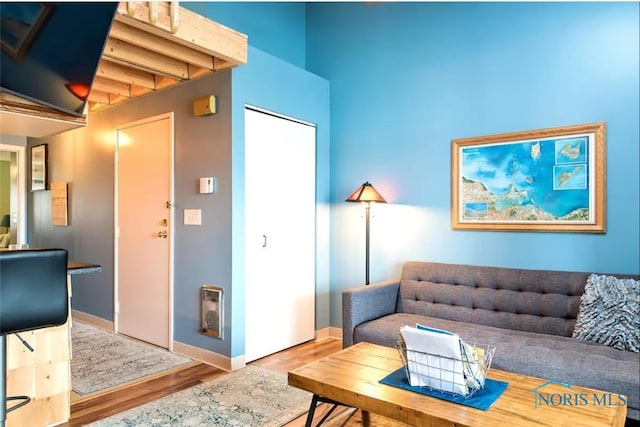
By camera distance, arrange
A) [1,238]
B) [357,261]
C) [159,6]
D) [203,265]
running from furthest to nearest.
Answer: [1,238], [357,261], [203,265], [159,6]

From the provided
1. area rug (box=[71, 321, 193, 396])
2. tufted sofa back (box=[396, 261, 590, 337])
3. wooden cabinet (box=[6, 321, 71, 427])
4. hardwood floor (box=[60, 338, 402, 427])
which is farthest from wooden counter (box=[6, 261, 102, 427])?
tufted sofa back (box=[396, 261, 590, 337])

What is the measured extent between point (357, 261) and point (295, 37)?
2437 millimetres

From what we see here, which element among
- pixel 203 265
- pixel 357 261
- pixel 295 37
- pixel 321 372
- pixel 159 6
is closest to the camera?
pixel 321 372

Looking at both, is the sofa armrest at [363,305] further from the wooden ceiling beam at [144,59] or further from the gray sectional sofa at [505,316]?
the wooden ceiling beam at [144,59]

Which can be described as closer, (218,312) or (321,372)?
(321,372)

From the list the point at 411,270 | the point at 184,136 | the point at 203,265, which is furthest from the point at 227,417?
the point at 184,136

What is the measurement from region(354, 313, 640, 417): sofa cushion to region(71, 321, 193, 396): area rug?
160 centimetres

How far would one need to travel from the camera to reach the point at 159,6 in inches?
100

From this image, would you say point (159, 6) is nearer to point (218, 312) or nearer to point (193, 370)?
point (218, 312)

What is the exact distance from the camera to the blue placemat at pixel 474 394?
1.47 m

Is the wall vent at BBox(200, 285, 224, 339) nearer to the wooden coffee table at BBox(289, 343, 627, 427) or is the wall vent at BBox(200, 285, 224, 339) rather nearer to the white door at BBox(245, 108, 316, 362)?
the white door at BBox(245, 108, 316, 362)

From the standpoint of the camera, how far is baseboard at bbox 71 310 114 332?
411cm

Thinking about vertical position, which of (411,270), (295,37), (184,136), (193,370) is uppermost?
(295,37)

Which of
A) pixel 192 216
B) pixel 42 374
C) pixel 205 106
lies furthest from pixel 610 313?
pixel 42 374
